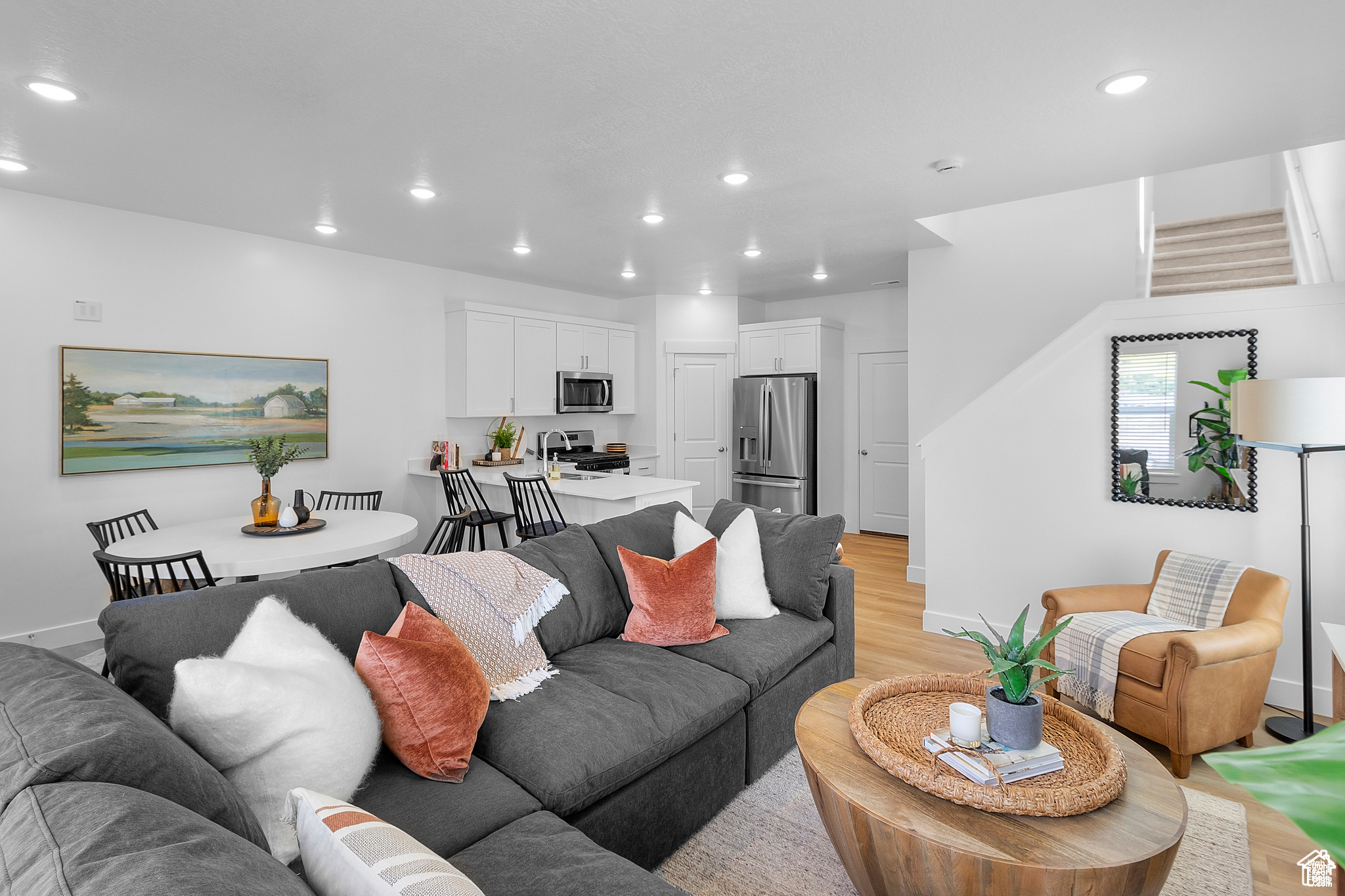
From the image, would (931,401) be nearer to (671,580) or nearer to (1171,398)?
(1171,398)

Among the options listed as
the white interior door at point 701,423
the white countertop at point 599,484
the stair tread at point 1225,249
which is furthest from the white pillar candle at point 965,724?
the white interior door at point 701,423

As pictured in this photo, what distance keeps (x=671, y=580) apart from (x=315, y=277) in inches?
150

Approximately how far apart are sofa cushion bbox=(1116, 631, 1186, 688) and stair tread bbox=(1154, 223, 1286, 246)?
11.2 ft

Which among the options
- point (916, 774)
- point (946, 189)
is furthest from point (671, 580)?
point (946, 189)

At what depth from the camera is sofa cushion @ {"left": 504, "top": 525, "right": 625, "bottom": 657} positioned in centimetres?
250

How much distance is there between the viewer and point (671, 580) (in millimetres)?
2717

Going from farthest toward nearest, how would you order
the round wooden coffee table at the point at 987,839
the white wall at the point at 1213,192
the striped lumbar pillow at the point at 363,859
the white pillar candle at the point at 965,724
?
the white wall at the point at 1213,192 → the white pillar candle at the point at 965,724 → the round wooden coffee table at the point at 987,839 → the striped lumbar pillow at the point at 363,859

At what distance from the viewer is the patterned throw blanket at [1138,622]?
279 cm

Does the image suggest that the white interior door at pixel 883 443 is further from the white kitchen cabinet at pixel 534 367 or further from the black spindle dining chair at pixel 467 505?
the black spindle dining chair at pixel 467 505

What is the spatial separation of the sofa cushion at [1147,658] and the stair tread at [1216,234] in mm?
3425

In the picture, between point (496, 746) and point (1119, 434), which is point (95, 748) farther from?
point (1119, 434)

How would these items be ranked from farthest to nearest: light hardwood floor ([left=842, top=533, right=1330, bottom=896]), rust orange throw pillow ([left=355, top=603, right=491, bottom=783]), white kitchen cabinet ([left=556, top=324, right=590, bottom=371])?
white kitchen cabinet ([left=556, top=324, right=590, bottom=371]) < light hardwood floor ([left=842, top=533, right=1330, bottom=896]) < rust orange throw pillow ([left=355, top=603, right=491, bottom=783])

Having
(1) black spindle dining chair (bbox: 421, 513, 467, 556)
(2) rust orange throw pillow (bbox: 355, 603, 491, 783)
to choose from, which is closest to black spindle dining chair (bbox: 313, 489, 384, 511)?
(1) black spindle dining chair (bbox: 421, 513, 467, 556)

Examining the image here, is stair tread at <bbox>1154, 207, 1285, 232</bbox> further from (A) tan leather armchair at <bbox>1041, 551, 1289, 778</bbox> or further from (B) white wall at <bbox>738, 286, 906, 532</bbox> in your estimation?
(A) tan leather armchair at <bbox>1041, 551, 1289, 778</bbox>
